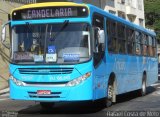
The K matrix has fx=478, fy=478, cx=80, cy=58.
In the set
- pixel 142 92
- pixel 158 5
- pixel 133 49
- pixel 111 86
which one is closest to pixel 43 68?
pixel 111 86

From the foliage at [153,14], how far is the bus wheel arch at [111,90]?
51738 mm

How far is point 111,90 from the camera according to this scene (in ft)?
51.2

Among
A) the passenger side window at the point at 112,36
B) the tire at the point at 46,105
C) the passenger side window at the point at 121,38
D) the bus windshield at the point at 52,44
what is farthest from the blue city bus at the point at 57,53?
the passenger side window at the point at 121,38

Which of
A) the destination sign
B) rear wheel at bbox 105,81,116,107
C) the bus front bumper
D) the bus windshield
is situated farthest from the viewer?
rear wheel at bbox 105,81,116,107

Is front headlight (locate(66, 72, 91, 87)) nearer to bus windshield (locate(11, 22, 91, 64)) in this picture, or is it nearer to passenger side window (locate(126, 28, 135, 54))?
bus windshield (locate(11, 22, 91, 64))

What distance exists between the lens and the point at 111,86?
15680mm

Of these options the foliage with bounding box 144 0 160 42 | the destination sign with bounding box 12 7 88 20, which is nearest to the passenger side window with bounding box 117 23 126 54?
the destination sign with bounding box 12 7 88 20

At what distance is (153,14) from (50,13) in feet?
187

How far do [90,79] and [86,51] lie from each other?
0.78 metres

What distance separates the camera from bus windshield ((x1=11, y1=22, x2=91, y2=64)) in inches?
519

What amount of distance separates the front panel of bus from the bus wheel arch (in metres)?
2.17

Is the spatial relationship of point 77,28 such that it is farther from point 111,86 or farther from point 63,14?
point 111,86

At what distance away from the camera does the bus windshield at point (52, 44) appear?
1317 centimetres

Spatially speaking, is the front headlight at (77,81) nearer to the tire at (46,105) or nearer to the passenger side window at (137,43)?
the tire at (46,105)
